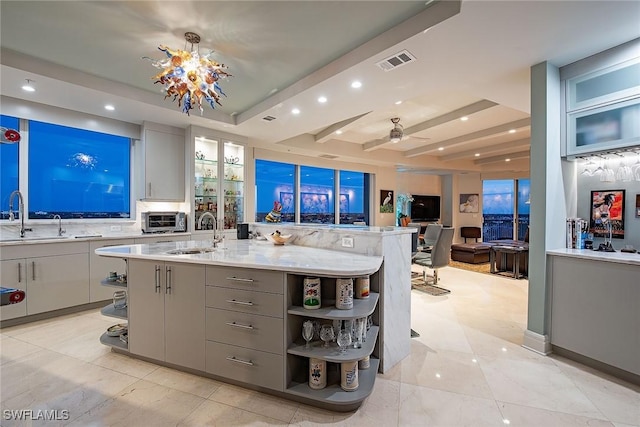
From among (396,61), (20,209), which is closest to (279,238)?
(396,61)

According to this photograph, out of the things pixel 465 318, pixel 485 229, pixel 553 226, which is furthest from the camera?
pixel 485 229

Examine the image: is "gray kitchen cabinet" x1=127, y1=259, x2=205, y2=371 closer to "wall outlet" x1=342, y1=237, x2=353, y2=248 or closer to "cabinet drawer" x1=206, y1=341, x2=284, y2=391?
"cabinet drawer" x1=206, y1=341, x2=284, y2=391

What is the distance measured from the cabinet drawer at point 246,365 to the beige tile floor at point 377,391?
111 mm

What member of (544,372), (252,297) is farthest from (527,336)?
(252,297)

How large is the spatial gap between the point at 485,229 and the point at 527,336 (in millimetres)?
7729

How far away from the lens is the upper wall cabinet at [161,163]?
A: 4.47 meters

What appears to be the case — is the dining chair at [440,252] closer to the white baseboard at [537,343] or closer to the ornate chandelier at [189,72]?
the white baseboard at [537,343]

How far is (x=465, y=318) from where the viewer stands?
3.47m

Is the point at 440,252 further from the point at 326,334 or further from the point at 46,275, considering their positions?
the point at 46,275

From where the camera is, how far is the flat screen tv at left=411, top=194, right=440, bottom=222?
9.44 metres

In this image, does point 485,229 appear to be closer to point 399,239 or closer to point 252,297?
point 399,239

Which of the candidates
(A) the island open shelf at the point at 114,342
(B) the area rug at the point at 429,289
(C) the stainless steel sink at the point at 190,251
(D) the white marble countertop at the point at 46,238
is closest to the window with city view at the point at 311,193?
(D) the white marble countertop at the point at 46,238

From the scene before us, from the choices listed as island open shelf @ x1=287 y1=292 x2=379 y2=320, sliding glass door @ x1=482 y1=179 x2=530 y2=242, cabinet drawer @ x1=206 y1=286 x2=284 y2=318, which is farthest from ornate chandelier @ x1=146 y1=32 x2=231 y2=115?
sliding glass door @ x1=482 y1=179 x2=530 y2=242

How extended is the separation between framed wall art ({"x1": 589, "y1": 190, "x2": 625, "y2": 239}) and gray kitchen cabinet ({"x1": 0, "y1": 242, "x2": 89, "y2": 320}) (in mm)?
5718
